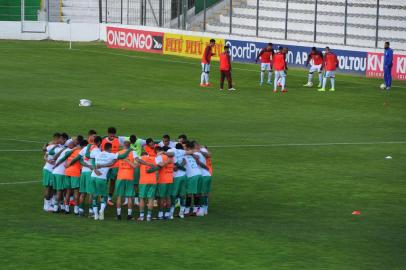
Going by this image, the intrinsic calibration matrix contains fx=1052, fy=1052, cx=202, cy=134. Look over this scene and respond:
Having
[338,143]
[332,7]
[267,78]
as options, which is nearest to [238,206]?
[338,143]

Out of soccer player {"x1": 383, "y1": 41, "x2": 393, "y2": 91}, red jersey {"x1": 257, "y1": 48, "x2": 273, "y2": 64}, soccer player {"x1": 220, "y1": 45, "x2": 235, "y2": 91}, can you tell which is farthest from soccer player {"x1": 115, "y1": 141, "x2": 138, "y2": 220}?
red jersey {"x1": 257, "y1": 48, "x2": 273, "y2": 64}

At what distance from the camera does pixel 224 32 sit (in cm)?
6869

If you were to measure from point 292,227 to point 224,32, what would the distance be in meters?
45.0

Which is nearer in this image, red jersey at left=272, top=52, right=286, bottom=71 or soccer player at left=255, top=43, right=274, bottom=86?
red jersey at left=272, top=52, right=286, bottom=71

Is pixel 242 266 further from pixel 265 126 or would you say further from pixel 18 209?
pixel 265 126

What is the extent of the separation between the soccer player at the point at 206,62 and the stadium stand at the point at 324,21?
1142cm

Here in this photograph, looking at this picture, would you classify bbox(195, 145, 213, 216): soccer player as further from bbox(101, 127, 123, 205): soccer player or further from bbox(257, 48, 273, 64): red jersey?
bbox(257, 48, 273, 64): red jersey

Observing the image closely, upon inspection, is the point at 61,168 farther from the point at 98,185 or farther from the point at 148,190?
the point at 148,190

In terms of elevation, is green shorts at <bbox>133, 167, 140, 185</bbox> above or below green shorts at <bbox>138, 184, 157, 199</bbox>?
above

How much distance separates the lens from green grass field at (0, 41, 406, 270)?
21891mm

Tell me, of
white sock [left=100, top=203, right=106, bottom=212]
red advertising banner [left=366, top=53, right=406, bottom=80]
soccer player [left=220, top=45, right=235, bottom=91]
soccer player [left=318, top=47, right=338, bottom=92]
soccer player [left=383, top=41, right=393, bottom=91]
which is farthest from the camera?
red advertising banner [left=366, top=53, right=406, bottom=80]

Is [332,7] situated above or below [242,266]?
above

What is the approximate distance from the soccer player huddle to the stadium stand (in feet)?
116

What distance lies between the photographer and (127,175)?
24.6 meters
